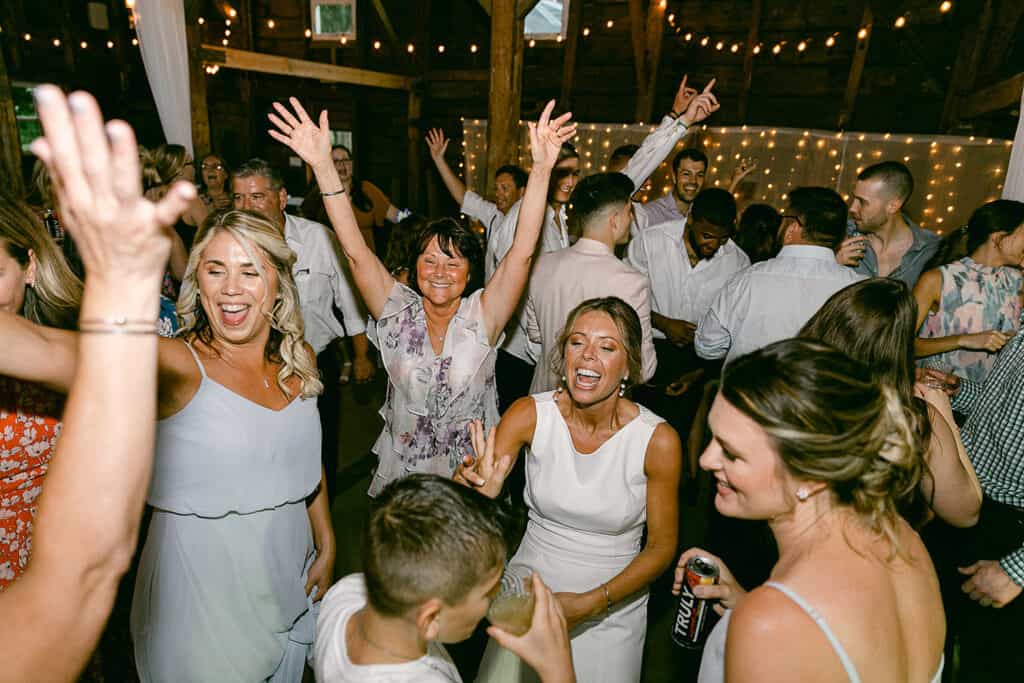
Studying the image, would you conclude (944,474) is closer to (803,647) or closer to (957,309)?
(803,647)

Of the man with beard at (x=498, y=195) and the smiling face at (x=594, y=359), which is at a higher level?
the man with beard at (x=498, y=195)

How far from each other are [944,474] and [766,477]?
0.88 m

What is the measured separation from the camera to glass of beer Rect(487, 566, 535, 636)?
1.10m

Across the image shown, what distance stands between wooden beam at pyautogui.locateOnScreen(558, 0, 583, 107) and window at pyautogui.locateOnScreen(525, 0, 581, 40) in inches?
3.7

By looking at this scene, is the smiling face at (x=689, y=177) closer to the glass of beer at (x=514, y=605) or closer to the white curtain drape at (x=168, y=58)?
Result: the glass of beer at (x=514, y=605)

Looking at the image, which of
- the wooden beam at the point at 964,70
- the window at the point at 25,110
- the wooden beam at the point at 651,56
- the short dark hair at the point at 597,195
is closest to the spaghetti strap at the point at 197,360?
the short dark hair at the point at 597,195

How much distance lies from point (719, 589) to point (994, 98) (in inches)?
237

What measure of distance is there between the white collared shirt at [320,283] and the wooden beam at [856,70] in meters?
6.72

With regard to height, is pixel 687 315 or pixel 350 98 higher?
pixel 350 98

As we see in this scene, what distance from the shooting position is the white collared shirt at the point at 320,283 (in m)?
3.00

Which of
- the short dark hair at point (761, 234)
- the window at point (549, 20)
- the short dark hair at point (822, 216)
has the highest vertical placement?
the window at point (549, 20)

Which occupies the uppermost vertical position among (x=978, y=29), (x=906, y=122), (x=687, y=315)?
(x=978, y=29)

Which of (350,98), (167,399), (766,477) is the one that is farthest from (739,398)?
(350,98)

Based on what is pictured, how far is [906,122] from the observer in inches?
279
